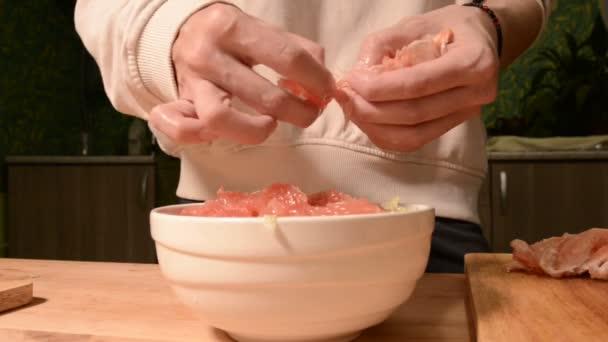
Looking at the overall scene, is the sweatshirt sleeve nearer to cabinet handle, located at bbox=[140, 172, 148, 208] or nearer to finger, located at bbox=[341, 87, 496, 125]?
finger, located at bbox=[341, 87, 496, 125]

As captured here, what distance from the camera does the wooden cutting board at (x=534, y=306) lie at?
53 centimetres

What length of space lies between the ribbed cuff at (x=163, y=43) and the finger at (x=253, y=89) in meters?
0.11

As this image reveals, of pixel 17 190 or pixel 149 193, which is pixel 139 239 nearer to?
pixel 149 193

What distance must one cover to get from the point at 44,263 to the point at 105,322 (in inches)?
17.4

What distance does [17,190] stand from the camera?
306 cm

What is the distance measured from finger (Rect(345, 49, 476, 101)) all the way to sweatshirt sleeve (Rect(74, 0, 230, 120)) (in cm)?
20

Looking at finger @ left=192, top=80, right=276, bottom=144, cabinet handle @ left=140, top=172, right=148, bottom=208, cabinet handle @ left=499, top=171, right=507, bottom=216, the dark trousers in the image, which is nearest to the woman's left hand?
finger @ left=192, top=80, right=276, bottom=144

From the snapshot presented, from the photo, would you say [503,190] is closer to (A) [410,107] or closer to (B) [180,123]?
(A) [410,107]

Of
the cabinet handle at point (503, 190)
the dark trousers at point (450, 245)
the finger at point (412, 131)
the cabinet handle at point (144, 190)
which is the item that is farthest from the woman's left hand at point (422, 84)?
the cabinet handle at point (144, 190)

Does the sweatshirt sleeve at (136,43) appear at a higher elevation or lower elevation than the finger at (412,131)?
higher

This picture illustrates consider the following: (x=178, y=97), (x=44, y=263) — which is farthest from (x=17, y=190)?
(x=178, y=97)

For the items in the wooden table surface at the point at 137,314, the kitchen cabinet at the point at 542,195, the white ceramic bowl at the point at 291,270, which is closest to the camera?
the white ceramic bowl at the point at 291,270

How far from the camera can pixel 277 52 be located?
0.62 meters

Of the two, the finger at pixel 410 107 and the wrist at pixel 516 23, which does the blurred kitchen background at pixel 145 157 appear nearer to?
the wrist at pixel 516 23
